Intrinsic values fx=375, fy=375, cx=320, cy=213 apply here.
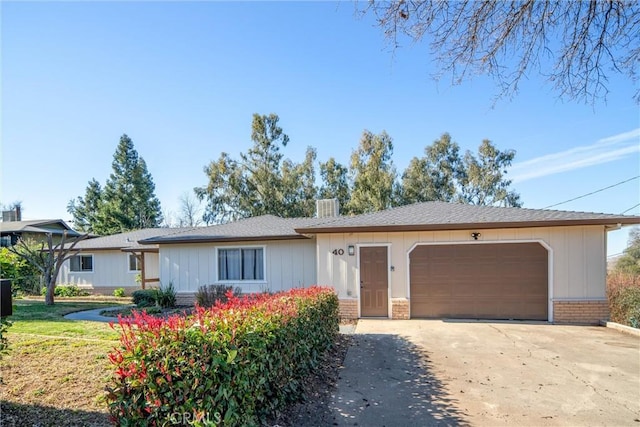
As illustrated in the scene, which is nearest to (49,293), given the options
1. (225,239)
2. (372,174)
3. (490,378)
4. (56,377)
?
(225,239)

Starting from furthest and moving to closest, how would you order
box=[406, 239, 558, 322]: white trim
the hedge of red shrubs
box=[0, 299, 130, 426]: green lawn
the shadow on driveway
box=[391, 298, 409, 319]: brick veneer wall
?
box=[391, 298, 409, 319]: brick veneer wall, box=[406, 239, 558, 322]: white trim, the shadow on driveway, box=[0, 299, 130, 426]: green lawn, the hedge of red shrubs

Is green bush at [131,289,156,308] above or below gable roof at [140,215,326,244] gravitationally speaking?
below

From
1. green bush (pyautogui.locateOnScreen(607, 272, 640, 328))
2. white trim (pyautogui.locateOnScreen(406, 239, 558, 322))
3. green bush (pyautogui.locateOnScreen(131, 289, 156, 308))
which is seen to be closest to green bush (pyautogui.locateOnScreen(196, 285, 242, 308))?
green bush (pyautogui.locateOnScreen(131, 289, 156, 308))

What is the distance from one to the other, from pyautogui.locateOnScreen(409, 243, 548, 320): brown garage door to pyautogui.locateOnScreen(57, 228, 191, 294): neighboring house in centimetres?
1366

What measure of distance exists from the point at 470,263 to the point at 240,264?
25.0ft

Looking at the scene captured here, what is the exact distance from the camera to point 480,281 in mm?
10359

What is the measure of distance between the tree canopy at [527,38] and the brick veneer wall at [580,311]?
24.9ft

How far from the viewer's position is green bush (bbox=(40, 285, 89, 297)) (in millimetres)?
18578

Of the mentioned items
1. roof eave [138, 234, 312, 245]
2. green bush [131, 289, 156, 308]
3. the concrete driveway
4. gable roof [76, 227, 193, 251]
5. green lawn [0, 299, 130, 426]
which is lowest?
green bush [131, 289, 156, 308]

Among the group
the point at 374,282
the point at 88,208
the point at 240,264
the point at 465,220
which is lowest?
the point at 374,282

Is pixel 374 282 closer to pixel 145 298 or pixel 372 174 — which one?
pixel 145 298

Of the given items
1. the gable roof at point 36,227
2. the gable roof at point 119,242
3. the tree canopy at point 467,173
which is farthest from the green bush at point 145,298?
the tree canopy at point 467,173

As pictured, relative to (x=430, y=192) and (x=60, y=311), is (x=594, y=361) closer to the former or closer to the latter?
(x=60, y=311)

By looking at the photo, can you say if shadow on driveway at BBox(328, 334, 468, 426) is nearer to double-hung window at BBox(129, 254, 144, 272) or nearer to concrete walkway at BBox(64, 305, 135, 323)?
concrete walkway at BBox(64, 305, 135, 323)
